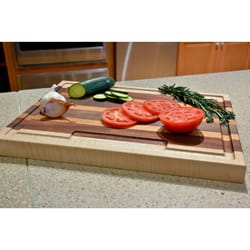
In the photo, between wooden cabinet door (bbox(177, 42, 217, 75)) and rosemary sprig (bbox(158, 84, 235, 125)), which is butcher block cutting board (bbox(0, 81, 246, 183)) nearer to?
rosemary sprig (bbox(158, 84, 235, 125))

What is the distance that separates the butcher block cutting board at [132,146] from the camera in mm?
700

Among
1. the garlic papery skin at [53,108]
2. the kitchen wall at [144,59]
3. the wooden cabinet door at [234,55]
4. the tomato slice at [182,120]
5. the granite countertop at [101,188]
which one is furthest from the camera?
the wooden cabinet door at [234,55]

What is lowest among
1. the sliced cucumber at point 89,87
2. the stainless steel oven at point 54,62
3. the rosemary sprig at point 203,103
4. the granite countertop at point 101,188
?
the stainless steel oven at point 54,62

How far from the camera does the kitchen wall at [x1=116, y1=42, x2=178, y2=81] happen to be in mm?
2326

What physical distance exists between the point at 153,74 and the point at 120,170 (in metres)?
1.86

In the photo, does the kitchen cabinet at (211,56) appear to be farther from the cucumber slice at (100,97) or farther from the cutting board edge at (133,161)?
the cutting board edge at (133,161)

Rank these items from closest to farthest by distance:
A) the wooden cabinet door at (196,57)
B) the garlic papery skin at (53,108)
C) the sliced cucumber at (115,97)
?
the garlic papery skin at (53,108)
the sliced cucumber at (115,97)
the wooden cabinet door at (196,57)

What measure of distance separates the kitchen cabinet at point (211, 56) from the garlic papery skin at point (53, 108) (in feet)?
5.84

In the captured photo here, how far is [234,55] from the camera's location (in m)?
2.68

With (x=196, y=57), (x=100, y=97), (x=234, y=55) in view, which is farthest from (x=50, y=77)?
(x=234, y=55)

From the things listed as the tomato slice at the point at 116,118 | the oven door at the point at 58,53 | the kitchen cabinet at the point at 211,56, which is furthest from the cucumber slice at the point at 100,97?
the kitchen cabinet at the point at 211,56

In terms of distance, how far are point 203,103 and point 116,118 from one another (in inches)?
11.8

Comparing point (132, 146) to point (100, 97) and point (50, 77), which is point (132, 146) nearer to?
point (100, 97)

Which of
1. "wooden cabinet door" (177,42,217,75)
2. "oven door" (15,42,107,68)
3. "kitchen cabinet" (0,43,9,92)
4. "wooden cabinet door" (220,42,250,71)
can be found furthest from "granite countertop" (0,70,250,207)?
"wooden cabinet door" (220,42,250,71)
